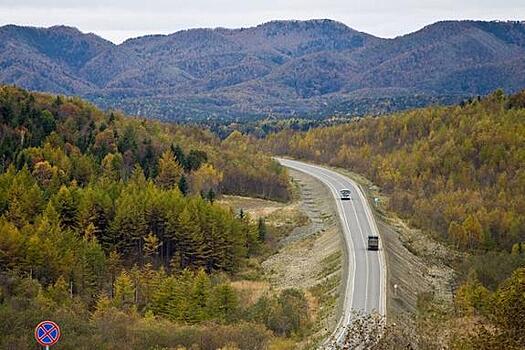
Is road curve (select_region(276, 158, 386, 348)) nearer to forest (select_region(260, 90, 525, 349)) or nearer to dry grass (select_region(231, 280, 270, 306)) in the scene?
forest (select_region(260, 90, 525, 349))

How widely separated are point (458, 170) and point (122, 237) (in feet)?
187

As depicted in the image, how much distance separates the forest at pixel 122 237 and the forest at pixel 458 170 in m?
16.8

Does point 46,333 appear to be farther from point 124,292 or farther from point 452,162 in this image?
point 452,162

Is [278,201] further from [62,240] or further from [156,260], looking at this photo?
[62,240]

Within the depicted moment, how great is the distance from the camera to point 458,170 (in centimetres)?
10631

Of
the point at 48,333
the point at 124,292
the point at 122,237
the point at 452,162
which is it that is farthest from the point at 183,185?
the point at 48,333

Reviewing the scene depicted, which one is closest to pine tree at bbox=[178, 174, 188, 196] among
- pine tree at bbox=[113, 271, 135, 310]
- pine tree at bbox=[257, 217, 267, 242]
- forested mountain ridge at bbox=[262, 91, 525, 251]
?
pine tree at bbox=[257, 217, 267, 242]

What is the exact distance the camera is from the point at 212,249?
66688 millimetres

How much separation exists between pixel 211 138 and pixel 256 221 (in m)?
47.5

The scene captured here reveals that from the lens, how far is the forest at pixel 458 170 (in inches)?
2884

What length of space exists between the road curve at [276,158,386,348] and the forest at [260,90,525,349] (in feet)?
15.9

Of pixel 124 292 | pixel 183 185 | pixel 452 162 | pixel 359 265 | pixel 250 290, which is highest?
pixel 452 162

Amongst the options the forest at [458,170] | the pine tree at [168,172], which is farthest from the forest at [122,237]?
the forest at [458,170]

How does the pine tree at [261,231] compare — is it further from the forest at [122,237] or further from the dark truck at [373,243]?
the dark truck at [373,243]
